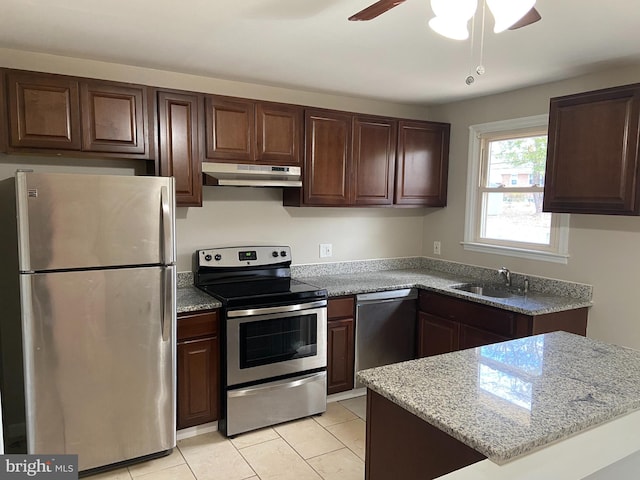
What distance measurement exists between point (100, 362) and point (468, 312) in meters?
2.41

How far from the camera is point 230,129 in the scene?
3.12 metres

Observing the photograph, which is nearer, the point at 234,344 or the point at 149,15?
the point at 149,15

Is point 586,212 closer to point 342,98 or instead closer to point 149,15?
point 342,98

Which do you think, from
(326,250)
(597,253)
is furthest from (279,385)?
(597,253)

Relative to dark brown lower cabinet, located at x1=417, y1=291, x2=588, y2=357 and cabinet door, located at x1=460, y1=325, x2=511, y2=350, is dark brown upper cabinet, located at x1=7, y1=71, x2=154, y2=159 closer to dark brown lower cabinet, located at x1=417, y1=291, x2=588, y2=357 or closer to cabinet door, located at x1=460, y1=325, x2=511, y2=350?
dark brown lower cabinet, located at x1=417, y1=291, x2=588, y2=357

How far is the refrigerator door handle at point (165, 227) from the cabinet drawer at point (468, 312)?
2056mm

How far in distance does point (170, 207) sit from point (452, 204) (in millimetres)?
2624

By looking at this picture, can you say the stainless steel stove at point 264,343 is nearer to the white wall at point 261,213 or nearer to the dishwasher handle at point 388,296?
the white wall at point 261,213

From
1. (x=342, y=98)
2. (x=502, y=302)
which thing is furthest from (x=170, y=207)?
(x=502, y=302)

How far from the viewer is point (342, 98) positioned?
3.87m

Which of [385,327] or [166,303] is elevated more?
[166,303]

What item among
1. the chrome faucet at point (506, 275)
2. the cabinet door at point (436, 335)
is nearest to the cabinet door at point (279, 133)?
the cabinet door at point (436, 335)

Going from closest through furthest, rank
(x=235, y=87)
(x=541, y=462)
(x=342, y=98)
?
(x=541, y=462), (x=235, y=87), (x=342, y=98)

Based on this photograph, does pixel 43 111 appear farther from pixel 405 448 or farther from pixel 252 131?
pixel 405 448
